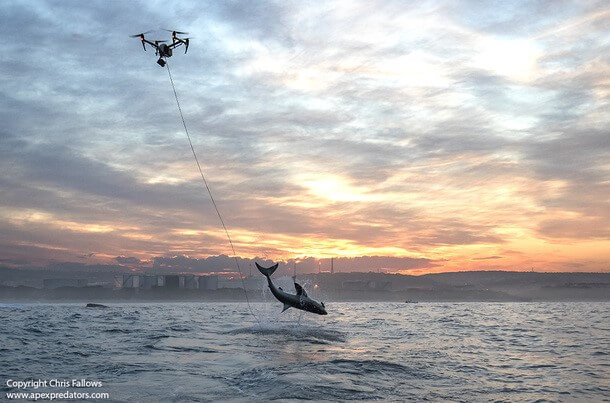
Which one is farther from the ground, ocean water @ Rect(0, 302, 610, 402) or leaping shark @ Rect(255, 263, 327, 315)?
leaping shark @ Rect(255, 263, 327, 315)

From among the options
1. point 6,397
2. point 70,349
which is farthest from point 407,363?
point 70,349

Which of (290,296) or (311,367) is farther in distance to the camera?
(290,296)

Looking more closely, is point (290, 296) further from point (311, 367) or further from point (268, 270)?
point (311, 367)

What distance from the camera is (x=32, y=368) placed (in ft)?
89.0

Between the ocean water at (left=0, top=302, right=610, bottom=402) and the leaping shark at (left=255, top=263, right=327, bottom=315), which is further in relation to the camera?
the leaping shark at (left=255, top=263, right=327, bottom=315)

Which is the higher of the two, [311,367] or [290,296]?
[290,296]

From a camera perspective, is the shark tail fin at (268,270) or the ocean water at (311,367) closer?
the ocean water at (311,367)

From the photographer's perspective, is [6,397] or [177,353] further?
[177,353]

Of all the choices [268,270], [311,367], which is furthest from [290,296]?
[311,367]

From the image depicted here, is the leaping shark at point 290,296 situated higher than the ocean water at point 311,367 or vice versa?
the leaping shark at point 290,296

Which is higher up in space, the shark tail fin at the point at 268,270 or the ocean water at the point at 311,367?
the shark tail fin at the point at 268,270

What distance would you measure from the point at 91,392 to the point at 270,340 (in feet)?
75.2

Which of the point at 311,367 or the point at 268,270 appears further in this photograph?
the point at 268,270

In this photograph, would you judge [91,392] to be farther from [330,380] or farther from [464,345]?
[464,345]
